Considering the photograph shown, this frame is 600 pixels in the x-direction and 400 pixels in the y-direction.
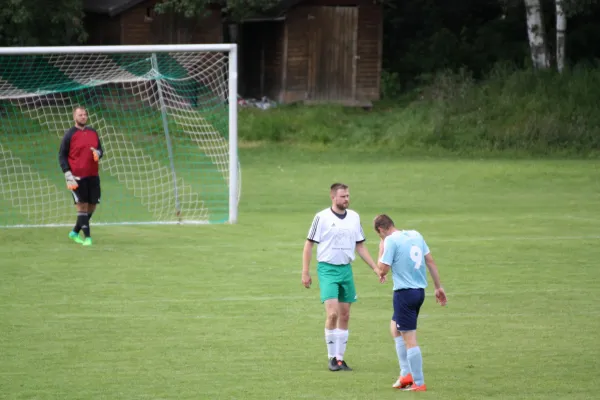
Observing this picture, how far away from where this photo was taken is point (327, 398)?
30.6 feet

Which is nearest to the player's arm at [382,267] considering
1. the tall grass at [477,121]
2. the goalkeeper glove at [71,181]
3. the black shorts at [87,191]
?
the goalkeeper glove at [71,181]

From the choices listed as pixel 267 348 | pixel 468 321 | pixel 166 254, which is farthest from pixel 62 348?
pixel 166 254

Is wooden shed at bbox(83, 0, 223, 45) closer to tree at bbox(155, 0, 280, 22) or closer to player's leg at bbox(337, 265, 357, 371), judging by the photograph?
tree at bbox(155, 0, 280, 22)

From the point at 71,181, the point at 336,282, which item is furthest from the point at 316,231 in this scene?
the point at 71,181

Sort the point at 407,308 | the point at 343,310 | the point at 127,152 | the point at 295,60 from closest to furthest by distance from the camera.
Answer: the point at 407,308 → the point at 343,310 → the point at 127,152 → the point at 295,60

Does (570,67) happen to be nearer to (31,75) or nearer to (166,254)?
(31,75)

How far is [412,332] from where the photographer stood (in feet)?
30.8

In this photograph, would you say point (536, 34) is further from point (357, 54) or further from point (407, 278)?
point (407, 278)

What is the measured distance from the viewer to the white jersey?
34.1 feet

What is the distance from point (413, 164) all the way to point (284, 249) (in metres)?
12.7

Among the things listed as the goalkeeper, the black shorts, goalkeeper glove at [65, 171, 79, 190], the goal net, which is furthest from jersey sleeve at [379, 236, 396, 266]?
the goal net

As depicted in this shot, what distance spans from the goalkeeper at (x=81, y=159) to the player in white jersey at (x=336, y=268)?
778cm

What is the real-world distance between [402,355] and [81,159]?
9284mm

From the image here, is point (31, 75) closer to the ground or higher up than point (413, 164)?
higher up
